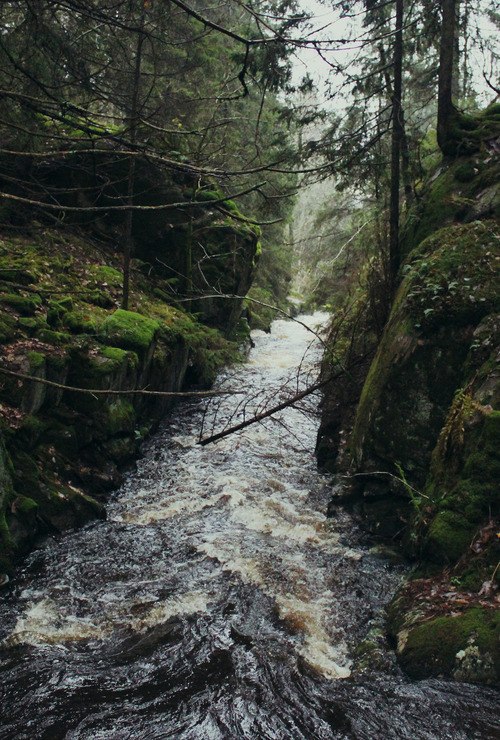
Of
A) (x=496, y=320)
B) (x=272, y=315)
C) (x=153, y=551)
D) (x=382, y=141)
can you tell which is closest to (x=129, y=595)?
(x=153, y=551)

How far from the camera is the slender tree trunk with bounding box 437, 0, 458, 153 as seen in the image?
8.06 metres

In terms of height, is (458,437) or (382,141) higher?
(382,141)

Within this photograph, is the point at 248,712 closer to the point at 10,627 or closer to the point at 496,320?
the point at 10,627

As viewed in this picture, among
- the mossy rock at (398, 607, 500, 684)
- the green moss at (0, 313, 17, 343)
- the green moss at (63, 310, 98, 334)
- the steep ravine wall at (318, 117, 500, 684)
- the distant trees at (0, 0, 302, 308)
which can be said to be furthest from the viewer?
the green moss at (63, 310, 98, 334)

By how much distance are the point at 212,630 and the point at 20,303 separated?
5657 mm

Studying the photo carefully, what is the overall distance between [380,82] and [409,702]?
9507 mm

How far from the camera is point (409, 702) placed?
12.4ft

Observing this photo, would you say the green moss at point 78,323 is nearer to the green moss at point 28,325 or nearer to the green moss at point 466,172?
the green moss at point 28,325

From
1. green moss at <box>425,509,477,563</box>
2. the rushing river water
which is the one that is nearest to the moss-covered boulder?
green moss at <box>425,509,477,563</box>

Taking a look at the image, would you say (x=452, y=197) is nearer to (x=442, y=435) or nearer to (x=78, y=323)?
(x=442, y=435)

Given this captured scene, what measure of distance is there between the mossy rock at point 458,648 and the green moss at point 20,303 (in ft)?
22.4

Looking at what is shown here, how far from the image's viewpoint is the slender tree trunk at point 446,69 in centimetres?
806

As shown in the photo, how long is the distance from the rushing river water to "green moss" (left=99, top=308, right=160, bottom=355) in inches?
90.5

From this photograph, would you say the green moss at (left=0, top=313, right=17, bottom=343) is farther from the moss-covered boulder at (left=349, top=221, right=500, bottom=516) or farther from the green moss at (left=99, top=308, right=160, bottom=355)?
the moss-covered boulder at (left=349, top=221, right=500, bottom=516)
